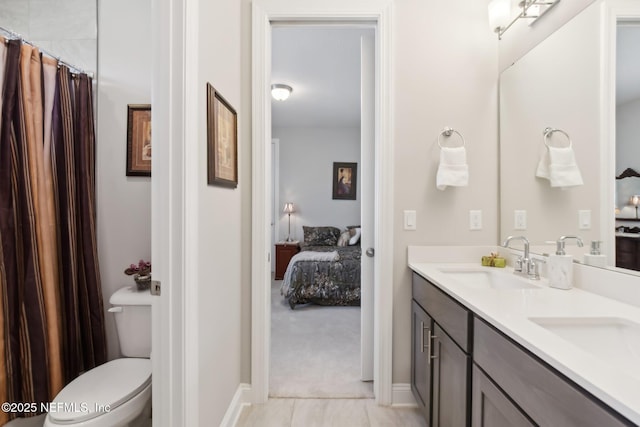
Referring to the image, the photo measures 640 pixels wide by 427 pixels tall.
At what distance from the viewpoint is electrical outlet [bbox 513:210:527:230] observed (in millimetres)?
1740

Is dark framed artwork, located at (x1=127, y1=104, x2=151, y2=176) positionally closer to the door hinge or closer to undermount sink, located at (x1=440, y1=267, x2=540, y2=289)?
→ the door hinge

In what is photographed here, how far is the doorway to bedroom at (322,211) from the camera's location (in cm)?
218

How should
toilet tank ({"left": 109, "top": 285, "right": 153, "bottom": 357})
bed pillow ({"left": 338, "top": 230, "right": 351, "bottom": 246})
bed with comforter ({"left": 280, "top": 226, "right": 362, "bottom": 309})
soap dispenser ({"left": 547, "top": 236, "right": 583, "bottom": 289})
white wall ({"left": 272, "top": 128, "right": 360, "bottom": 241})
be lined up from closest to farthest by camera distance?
soap dispenser ({"left": 547, "top": 236, "right": 583, "bottom": 289}) → toilet tank ({"left": 109, "top": 285, "right": 153, "bottom": 357}) → bed with comforter ({"left": 280, "top": 226, "right": 362, "bottom": 309}) → bed pillow ({"left": 338, "top": 230, "right": 351, "bottom": 246}) → white wall ({"left": 272, "top": 128, "right": 360, "bottom": 241})

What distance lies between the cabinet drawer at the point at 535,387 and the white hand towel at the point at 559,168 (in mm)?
861

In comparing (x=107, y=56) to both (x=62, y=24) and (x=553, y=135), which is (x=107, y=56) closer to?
(x=62, y=24)

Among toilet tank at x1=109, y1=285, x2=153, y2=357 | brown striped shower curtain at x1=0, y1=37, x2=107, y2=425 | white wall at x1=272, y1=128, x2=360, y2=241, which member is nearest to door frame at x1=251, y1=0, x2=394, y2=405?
toilet tank at x1=109, y1=285, x2=153, y2=357

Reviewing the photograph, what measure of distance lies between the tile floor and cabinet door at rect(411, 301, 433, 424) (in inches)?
6.5

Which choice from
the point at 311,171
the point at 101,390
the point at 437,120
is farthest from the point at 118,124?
the point at 311,171

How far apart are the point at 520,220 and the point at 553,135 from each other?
0.48 metres

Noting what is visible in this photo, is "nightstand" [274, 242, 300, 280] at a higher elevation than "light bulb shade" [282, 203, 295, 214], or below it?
below

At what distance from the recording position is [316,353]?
2.65 m

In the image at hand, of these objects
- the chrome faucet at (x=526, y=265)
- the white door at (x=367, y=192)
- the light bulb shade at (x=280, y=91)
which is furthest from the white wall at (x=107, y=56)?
the chrome faucet at (x=526, y=265)

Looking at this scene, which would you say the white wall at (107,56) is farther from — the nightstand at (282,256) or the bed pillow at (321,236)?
the bed pillow at (321,236)

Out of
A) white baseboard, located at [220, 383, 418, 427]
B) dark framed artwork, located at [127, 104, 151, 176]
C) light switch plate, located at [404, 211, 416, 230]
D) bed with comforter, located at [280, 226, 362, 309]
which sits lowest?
white baseboard, located at [220, 383, 418, 427]
